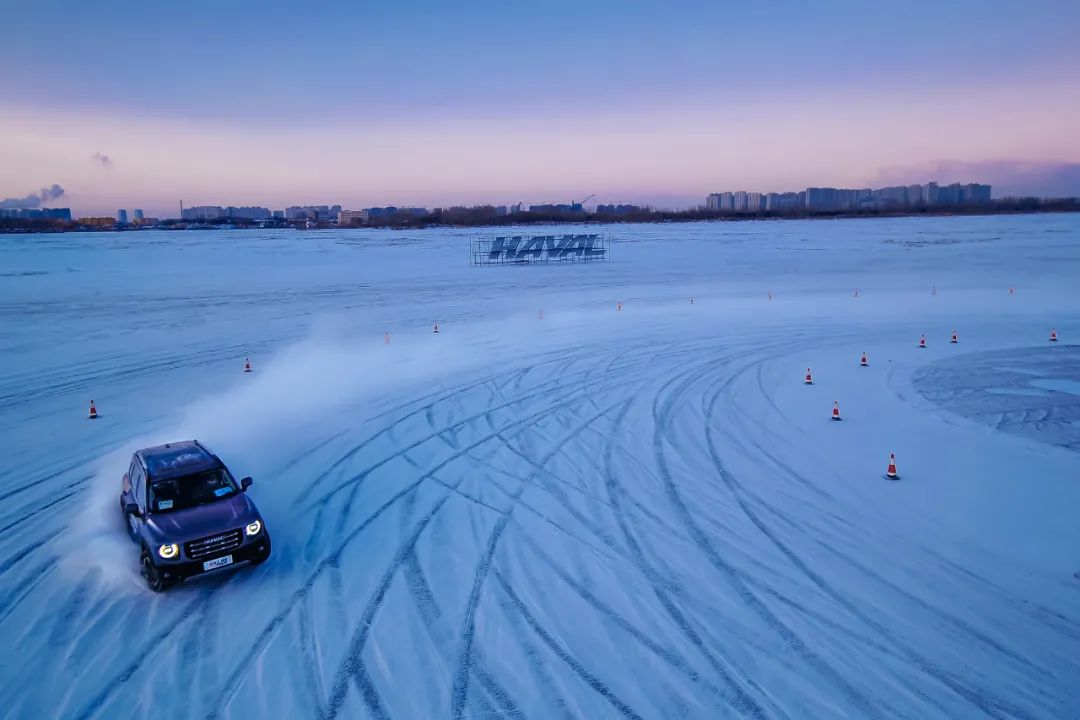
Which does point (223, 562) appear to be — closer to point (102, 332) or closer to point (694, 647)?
point (694, 647)

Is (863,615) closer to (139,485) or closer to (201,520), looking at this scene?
(201,520)

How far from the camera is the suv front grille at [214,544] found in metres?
7.91

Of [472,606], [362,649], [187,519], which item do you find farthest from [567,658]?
[187,519]

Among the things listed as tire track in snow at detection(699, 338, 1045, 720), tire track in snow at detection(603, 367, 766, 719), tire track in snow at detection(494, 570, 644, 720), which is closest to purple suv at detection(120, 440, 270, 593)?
tire track in snow at detection(494, 570, 644, 720)

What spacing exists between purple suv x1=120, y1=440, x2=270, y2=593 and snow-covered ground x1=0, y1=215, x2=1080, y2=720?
385mm

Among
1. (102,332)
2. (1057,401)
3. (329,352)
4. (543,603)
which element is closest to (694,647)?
(543,603)

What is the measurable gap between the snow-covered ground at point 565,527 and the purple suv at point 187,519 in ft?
1.26

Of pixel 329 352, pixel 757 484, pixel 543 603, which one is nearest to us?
pixel 543 603

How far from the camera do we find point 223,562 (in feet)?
26.5

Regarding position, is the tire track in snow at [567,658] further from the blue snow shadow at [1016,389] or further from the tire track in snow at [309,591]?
the blue snow shadow at [1016,389]

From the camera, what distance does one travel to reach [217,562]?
804 cm

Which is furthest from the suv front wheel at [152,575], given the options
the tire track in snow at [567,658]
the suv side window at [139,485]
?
the tire track in snow at [567,658]

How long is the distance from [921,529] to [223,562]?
343 inches

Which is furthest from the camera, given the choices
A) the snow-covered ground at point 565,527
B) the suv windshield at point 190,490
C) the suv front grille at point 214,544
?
the suv windshield at point 190,490
